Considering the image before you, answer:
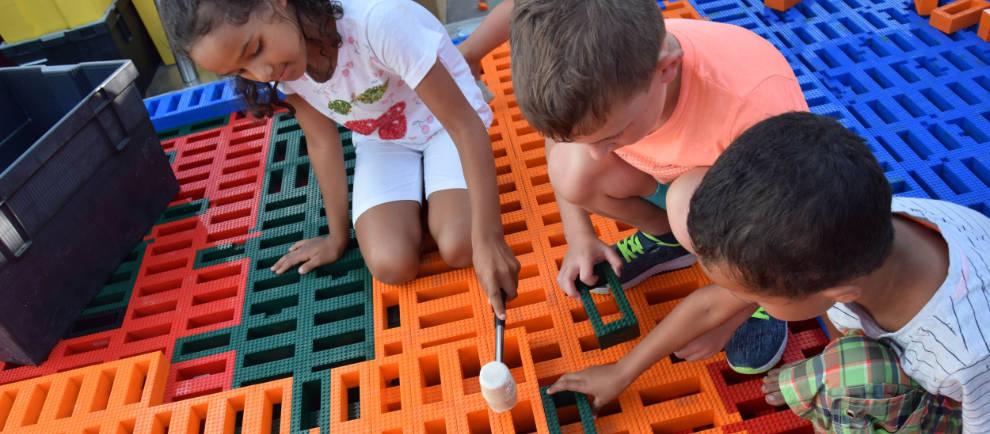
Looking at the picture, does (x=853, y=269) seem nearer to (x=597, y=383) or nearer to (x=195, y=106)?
(x=597, y=383)

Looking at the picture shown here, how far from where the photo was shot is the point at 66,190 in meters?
1.37

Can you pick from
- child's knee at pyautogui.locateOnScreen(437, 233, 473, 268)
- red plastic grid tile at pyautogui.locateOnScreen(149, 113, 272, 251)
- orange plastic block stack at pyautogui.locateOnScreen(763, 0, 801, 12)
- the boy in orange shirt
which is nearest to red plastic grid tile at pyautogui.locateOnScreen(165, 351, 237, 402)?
red plastic grid tile at pyautogui.locateOnScreen(149, 113, 272, 251)

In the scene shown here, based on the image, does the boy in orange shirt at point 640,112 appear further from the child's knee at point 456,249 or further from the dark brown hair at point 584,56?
the child's knee at point 456,249

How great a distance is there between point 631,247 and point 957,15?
43.5 inches

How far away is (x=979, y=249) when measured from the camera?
2.75ft

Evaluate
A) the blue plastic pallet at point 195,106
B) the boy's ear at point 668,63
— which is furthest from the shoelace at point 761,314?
the blue plastic pallet at point 195,106

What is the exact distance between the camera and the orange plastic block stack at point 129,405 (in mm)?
1167

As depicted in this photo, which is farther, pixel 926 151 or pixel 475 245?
pixel 926 151

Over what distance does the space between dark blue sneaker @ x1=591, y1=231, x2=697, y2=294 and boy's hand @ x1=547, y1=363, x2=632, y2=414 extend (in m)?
0.21

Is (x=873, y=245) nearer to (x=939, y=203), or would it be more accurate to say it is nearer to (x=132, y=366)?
(x=939, y=203)

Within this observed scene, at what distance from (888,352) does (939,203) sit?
0.25 m

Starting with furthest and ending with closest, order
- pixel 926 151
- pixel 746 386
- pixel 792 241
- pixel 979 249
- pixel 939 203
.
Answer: pixel 926 151, pixel 746 386, pixel 939 203, pixel 979 249, pixel 792 241

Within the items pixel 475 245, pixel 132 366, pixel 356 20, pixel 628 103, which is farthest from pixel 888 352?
pixel 132 366

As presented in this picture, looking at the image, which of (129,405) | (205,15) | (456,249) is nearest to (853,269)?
(456,249)
